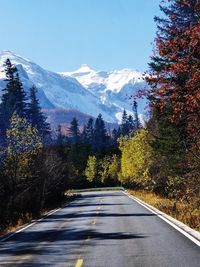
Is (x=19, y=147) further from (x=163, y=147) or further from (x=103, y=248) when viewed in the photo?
(x=103, y=248)

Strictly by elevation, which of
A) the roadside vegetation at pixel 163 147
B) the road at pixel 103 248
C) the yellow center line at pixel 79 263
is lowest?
the yellow center line at pixel 79 263

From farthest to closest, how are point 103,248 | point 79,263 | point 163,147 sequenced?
point 163,147 < point 103,248 < point 79,263

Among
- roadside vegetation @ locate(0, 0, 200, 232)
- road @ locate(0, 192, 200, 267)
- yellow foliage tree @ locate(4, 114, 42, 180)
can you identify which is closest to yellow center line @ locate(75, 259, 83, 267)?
road @ locate(0, 192, 200, 267)

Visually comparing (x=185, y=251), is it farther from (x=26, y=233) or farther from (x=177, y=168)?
(x=177, y=168)

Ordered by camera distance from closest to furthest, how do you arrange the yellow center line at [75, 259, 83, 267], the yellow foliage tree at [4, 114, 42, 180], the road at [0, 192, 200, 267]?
the yellow center line at [75, 259, 83, 267], the road at [0, 192, 200, 267], the yellow foliage tree at [4, 114, 42, 180]

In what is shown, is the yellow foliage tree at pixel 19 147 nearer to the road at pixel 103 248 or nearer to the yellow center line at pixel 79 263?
the road at pixel 103 248

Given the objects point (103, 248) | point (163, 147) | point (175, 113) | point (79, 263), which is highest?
point (163, 147)

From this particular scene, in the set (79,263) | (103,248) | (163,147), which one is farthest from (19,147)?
(79,263)

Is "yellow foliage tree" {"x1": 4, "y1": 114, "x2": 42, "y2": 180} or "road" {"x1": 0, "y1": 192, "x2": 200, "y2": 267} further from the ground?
"yellow foliage tree" {"x1": 4, "y1": 114, "x2": 42, "y2": 180}

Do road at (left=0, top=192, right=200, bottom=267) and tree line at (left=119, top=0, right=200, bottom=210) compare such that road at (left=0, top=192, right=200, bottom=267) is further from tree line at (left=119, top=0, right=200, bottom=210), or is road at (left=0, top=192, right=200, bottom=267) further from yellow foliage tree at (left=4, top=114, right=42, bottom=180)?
yellow foliage tree at (left=4, top=114, right=42, bottom=180)

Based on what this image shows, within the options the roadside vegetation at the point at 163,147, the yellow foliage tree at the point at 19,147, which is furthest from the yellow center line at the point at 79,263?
the yellow foliage tree at the point at 19,147

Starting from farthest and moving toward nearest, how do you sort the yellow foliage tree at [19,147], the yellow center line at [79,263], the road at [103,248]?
the yellow foliage tree at [19,147], the road at [103,248], the yellow center line at [79,263]

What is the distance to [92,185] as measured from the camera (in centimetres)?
12356

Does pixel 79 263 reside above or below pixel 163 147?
below
